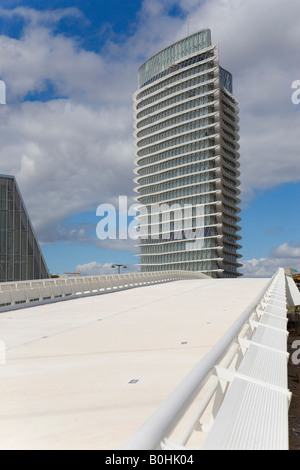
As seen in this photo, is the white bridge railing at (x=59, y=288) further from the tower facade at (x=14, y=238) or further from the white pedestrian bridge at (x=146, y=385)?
the tower facade at (x=14, y=238)

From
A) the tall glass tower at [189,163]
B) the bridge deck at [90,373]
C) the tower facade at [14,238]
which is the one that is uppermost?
the tall glass tower at [189,163]

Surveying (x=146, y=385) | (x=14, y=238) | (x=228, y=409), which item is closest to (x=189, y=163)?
(x=14, y=238)

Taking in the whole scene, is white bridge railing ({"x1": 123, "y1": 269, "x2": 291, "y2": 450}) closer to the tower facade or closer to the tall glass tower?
the tower facade

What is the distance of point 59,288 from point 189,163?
100 metres

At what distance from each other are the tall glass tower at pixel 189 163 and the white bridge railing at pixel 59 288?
71252 millimetres

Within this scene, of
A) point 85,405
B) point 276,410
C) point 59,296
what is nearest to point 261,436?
point 276,410

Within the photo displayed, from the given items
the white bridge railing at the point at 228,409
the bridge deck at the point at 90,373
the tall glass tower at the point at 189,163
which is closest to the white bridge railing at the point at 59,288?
the bridge deck at the point at 90,373

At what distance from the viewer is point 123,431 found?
613 cm

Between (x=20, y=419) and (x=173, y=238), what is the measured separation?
126857mm

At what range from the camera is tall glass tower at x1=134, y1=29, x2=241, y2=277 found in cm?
12381

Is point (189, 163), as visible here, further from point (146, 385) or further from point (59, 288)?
point (146, 385)

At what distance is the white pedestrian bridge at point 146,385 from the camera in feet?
14.5

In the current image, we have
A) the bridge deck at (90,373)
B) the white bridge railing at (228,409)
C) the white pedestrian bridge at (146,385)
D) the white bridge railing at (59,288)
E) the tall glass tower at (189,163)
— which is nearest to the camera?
the white bridge railing at (228,409)

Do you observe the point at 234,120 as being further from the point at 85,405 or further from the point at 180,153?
the point at 85,405
